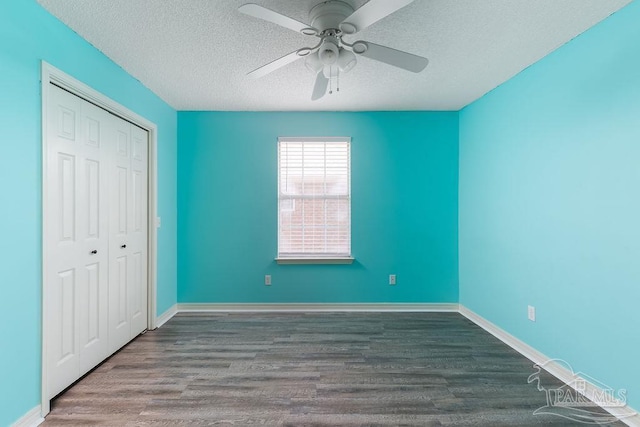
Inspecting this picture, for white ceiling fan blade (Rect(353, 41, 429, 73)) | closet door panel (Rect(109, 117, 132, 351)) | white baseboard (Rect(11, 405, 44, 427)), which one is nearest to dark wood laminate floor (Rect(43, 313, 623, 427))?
white baseboard (Rect(11, 405, 44, 427))

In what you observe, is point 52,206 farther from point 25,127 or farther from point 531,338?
point 531,338

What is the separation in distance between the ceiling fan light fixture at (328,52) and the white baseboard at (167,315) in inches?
121

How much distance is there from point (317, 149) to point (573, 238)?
268 centimetres

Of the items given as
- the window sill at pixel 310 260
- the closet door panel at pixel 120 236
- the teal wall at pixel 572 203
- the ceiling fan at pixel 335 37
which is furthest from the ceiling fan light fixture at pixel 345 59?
the window sill at pixel 310 260

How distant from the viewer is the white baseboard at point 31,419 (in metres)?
1.75

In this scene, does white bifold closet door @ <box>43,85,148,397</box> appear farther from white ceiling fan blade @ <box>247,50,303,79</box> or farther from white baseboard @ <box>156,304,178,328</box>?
white ceiling fan blade @ <box>247,50,303,79</box>

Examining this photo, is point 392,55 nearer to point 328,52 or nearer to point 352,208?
Result: point 328,52

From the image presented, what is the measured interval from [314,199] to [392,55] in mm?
2262

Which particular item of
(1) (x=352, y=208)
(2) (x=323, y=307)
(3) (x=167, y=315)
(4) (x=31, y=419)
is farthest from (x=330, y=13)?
(3) (x=167, y=315)

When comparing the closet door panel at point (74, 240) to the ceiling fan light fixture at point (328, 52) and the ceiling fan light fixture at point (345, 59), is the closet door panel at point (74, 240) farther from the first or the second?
the ceiling fan light fixture at point (345, 59)

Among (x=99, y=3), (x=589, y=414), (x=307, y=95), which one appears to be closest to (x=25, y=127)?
(x=99, y=3)

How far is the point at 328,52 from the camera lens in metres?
1.91

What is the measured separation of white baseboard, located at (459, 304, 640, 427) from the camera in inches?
72.9

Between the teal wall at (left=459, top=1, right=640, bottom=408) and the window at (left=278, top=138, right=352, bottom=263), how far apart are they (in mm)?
1600
